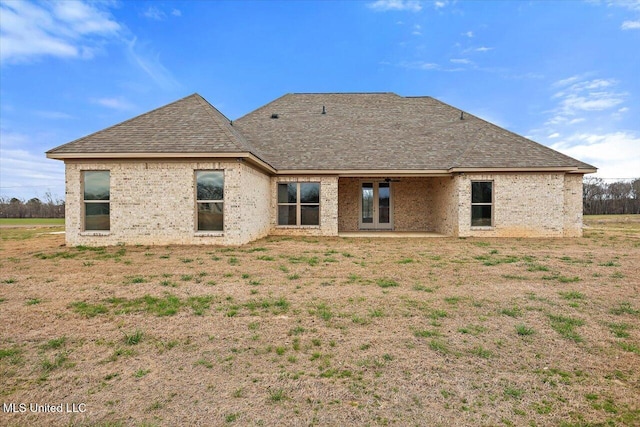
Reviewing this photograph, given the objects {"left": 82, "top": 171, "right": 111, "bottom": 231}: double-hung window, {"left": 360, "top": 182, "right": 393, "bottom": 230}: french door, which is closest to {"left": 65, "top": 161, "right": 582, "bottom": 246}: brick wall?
{"left": 82, "top": 171, "right": 111, "bottom": 231}: double-hung window

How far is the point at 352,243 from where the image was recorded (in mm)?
12305

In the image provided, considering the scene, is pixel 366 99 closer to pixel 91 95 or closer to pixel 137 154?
pixel 137 154

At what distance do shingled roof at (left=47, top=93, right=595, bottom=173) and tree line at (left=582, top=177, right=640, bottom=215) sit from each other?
97.9 feet

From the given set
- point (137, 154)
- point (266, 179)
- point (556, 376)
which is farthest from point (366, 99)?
point (556, 376)

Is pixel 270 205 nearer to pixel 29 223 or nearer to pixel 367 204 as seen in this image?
pixel 367 204

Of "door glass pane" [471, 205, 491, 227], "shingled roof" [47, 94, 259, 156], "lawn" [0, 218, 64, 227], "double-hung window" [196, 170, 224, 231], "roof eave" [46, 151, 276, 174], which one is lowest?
"lawn" [0, 218, 64, 227]

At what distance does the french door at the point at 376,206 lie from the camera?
16.9 m

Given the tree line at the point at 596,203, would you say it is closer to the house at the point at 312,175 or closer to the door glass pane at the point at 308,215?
the house at the point at 312,175

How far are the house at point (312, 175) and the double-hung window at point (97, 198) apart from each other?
0.13 feet

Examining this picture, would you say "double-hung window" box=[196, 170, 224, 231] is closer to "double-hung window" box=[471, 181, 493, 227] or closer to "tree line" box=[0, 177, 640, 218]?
"double-hung window" box=[471, 181, 493, 227]

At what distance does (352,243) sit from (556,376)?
9.20 m

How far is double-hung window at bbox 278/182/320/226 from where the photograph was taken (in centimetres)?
1459

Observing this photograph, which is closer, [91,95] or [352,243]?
[352,243]

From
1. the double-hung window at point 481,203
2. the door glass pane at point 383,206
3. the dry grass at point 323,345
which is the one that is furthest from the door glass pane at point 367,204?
the dry grass at point 323,345
